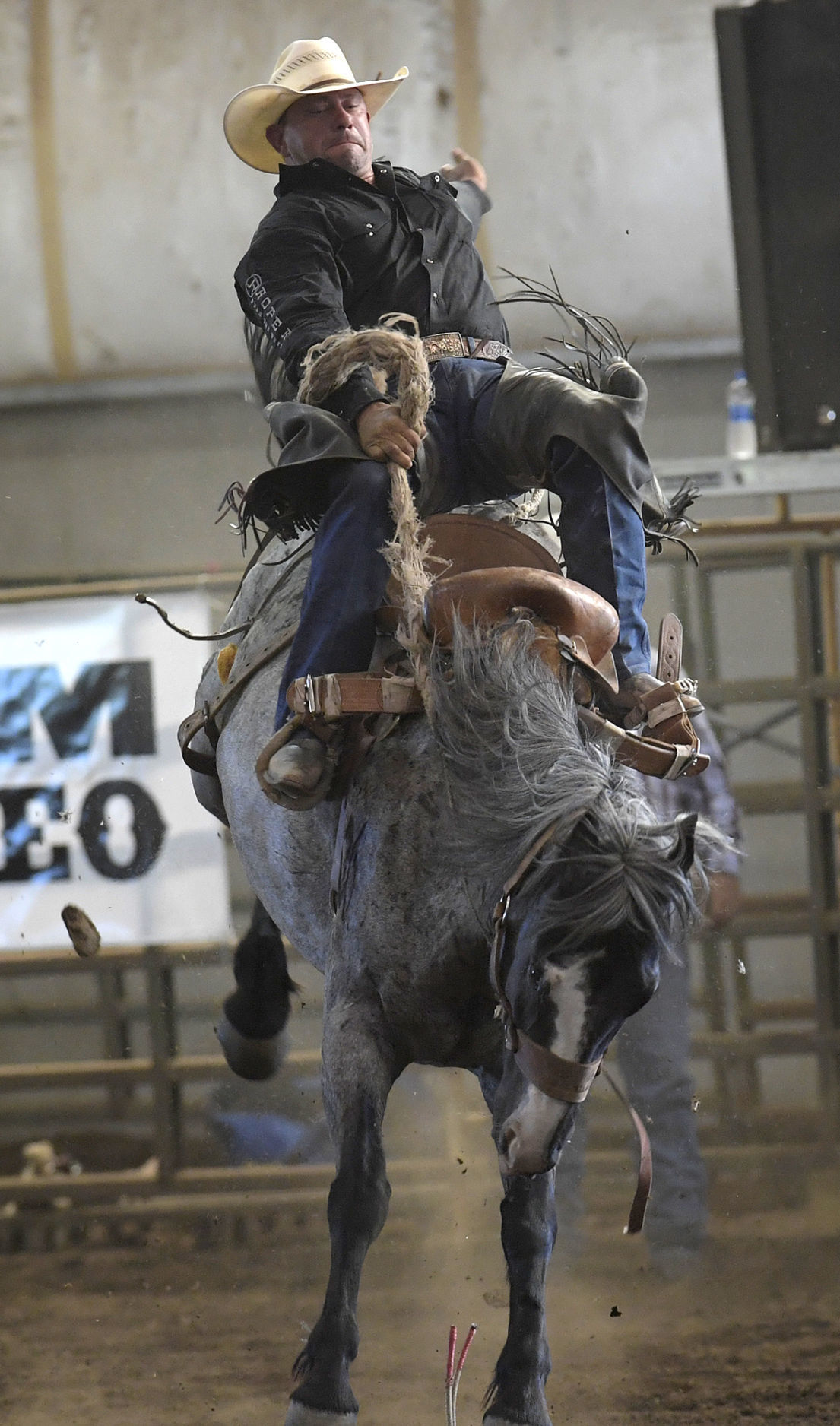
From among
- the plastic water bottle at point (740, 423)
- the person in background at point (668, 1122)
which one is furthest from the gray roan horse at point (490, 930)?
the plastic water bottle at point (740, 423)

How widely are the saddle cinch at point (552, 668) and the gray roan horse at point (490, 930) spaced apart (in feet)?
0.12

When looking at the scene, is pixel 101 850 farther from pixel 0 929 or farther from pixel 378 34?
pixel 378 34

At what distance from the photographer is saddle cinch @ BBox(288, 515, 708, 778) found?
6.56 ft

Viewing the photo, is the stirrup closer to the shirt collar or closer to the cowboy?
the cowboy

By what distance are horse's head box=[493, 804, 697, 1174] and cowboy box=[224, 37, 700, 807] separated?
1.15ft

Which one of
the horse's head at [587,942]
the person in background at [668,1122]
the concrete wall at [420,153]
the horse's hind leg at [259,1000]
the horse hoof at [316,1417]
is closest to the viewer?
the horse's head at [587,942]

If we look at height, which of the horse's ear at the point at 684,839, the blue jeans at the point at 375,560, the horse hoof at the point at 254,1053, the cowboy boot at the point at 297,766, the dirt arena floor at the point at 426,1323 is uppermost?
the blue jeans at the point at 375,560

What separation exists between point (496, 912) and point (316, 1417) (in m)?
0.72

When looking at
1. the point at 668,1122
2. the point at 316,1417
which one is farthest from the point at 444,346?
the point at 668,1122

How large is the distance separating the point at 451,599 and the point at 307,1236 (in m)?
3.06

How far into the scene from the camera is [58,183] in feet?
15.1

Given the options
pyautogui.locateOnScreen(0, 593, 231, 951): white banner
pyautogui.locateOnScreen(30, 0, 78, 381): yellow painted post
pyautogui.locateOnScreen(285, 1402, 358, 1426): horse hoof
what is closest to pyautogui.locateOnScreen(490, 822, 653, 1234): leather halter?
pyautogui.locateOnScreen(285, 1402, 358, 1426): horse hoof

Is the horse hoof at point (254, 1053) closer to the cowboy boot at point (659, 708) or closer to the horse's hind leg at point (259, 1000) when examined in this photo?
the horse's hind leg at point (259, 1000)

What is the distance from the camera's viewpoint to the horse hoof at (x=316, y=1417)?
1.93 m
